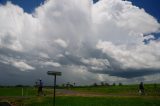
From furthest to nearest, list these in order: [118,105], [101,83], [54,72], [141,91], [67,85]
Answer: [101,83] → [67,85] → [141,91] → [118,105] → [54,72]

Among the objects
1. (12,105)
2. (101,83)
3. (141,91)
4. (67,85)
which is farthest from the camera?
(101,83)

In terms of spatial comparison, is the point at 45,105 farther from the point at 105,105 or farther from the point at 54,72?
the point at 54,72

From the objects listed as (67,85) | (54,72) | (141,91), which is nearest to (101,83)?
(67,85)

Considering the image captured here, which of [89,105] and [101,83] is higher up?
[101,83]

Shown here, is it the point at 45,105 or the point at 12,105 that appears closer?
the point at 45,105

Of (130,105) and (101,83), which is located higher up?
(101,83)

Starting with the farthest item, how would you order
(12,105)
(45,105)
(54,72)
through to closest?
(12,105) → (45,105) → (54,72)

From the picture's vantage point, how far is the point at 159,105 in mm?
28375

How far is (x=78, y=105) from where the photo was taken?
93.2ft

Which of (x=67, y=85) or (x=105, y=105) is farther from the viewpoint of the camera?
(x=67, y=85)

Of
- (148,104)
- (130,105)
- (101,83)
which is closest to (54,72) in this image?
(130,105)

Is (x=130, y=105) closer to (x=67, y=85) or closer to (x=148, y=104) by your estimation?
(x=148, y=104)

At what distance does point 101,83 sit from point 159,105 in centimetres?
11237

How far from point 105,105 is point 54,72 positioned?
729 centimetres
